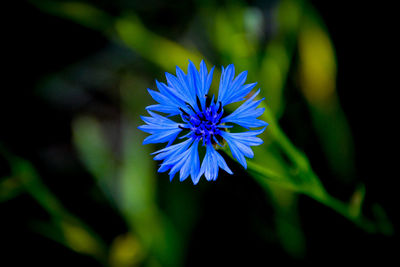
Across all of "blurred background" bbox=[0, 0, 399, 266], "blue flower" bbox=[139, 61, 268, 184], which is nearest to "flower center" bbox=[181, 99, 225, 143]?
"blue flower" bbox=[139, 61, 268, 184]

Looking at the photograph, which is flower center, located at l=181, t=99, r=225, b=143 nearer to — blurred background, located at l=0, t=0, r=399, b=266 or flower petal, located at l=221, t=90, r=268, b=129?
flower petal, located at l=221, t=90, r=268, b=129

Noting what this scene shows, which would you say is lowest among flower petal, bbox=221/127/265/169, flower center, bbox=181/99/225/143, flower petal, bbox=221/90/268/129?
flower petal, bbox=221/127/265/169

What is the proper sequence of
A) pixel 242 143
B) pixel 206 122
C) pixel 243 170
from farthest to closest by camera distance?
pixel 243 170, pixel 206 122, pixel 242 143

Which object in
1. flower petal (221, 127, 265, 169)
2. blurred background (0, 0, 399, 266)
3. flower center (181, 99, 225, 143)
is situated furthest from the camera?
blurred background (0, 0, 399, 266)

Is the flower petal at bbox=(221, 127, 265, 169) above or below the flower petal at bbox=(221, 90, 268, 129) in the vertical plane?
below

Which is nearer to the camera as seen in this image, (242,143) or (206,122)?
(242,143)

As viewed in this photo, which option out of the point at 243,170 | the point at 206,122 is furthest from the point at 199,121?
the point at 243,170

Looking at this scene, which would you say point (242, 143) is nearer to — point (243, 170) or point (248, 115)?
point (248, 115)
